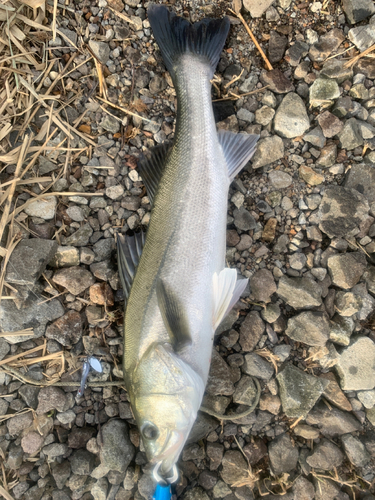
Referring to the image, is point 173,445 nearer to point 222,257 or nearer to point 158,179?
point 222,257

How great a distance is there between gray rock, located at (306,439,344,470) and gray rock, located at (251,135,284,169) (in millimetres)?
2691

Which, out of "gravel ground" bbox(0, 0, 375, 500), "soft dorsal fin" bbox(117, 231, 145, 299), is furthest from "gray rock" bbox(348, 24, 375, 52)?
"soft dorsal fin" bbox(117, 231, 145, 299)

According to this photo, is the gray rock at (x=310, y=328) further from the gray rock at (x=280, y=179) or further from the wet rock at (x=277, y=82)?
the wet rock at (x=277, y=82)

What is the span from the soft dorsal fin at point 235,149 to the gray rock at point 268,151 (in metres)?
0.17

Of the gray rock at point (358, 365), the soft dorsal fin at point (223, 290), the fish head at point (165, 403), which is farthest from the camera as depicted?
the gray rock at point (358, 365)

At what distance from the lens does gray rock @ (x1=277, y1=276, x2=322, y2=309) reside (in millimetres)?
3107

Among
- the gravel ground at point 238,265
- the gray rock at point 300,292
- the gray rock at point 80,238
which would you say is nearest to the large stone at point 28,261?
the gravel ground at point 238,265

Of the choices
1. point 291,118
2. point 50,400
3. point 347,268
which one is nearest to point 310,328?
point 347,268

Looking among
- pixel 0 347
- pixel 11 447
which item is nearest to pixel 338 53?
pixel 0 347

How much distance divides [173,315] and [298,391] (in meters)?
1.48

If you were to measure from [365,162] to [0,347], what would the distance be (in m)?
3.84

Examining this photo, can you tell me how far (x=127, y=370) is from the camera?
8.77 feet

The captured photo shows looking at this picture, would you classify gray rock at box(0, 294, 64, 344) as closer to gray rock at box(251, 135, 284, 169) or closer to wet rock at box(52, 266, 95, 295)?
wet rock at box(52, 266, 95, 295)

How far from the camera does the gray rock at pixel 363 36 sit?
314 cm
